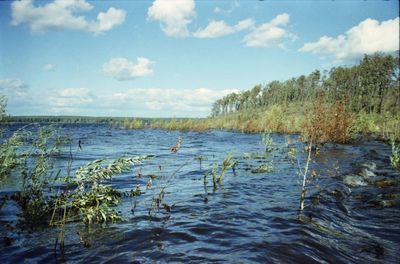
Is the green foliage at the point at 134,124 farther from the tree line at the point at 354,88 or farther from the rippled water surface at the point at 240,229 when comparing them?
the rippled water surface at the point at 240,229

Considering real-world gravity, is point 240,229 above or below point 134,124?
below

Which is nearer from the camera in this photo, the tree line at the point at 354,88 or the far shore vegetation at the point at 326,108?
the far shore vegetation at the point at 326,108

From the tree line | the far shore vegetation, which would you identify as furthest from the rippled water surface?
the tree line

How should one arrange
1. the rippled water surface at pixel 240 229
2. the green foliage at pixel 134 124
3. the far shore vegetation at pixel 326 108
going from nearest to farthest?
the rippled water surface at pixel 240 229
the far shore vegetation at pixel 326 108
the green foliage at pixel 134 124

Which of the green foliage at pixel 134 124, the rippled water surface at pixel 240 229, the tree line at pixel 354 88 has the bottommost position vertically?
the rippled water surface at pixel 240 229

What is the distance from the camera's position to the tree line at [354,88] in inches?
2822

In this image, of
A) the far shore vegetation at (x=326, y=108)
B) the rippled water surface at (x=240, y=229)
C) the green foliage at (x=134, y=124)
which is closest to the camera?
the rippled water surface at (x=240, y=229)

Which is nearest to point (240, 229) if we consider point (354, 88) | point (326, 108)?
point (326, 108)

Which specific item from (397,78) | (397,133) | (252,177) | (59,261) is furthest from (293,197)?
(397,78)

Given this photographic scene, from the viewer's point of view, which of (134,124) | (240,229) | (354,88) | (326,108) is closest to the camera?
(240,229)

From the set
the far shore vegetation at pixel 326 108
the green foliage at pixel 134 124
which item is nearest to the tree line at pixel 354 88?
the far shore vegetation at pixel 326 108

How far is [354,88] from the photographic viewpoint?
8600 centimetres

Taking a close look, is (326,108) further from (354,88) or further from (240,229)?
(354,88)

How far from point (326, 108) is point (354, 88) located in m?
78.4
